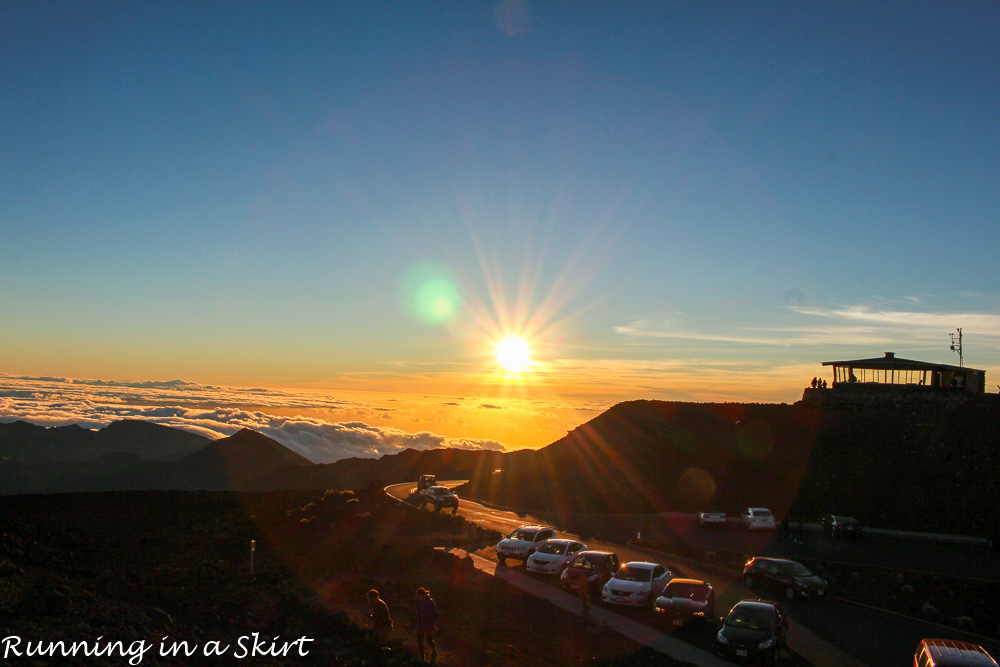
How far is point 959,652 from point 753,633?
165 inches

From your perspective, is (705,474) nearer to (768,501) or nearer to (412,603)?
(768,501)

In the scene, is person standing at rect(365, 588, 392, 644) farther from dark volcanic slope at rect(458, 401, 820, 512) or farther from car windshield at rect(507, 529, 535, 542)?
dark volcanic slope at rect(458, 401, 820, 512)

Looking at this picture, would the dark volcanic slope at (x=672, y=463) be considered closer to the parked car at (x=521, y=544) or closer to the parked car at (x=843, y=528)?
the parked car at (x=843, y=528)

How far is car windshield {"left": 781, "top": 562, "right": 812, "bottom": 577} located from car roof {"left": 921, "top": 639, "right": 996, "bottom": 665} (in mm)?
9431

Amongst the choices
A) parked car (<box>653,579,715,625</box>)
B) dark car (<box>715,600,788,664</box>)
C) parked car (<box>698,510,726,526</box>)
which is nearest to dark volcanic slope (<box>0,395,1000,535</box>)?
parked car (<box>698,510,726,526</box>)

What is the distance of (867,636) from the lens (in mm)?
17766

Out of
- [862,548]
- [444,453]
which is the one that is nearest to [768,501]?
[862,548]

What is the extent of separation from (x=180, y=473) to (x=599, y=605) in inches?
6004

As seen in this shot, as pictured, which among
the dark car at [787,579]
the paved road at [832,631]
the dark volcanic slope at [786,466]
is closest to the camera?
the paved road at [832,631]

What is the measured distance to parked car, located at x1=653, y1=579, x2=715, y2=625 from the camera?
1783 cm

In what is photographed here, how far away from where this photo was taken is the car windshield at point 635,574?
66.4 ft

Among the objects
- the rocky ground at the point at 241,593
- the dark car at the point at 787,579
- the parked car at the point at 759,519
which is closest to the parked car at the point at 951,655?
the rocky ground at the point at 241,593

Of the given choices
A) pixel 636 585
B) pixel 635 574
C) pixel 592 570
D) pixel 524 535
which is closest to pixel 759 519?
pixel 524 535

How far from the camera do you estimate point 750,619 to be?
15.5 metres
